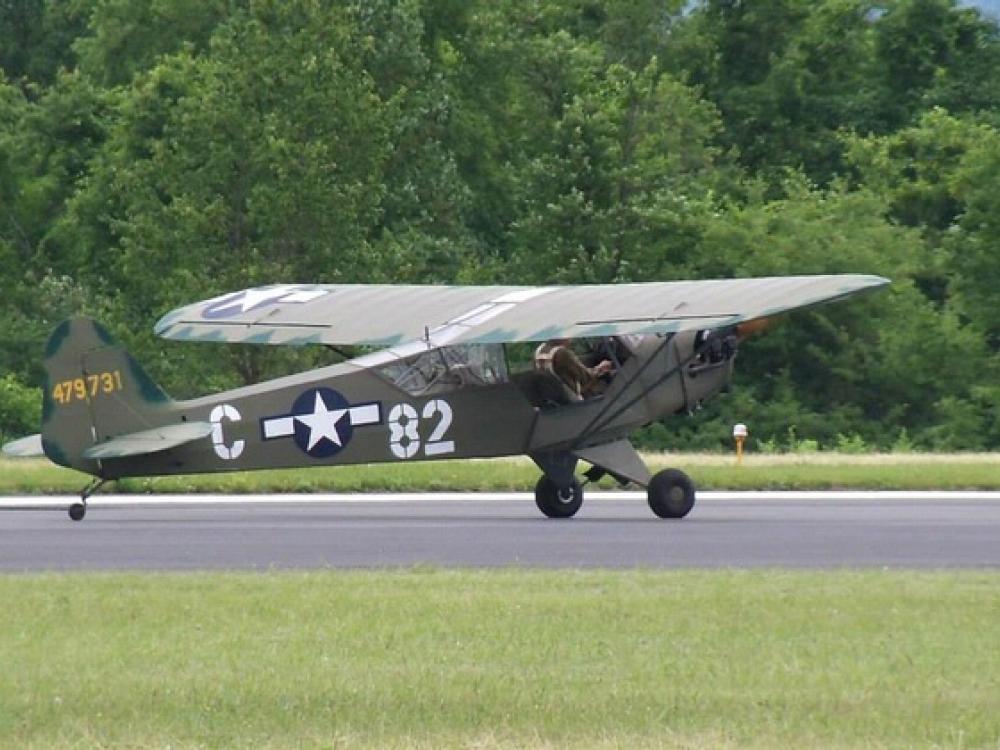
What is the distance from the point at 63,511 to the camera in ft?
76.8

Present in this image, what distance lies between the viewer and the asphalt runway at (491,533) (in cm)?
1778

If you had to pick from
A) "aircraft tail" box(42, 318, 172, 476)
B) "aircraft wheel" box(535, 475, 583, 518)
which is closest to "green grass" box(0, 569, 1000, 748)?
"aircraft tail" box(42, 318, 172, 476)

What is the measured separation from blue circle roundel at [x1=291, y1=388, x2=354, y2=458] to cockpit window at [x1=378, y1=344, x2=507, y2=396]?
628 mm

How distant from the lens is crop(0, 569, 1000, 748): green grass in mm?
10039

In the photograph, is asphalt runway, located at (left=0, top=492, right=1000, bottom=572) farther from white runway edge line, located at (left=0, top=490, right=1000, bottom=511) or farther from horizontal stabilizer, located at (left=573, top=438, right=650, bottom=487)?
horizontal stabilizer, located at (left=573, top=438, right=650, bottom=487)

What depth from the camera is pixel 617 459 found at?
73.4 feet

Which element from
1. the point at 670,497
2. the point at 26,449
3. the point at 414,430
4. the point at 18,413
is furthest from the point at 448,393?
the point at 18,413

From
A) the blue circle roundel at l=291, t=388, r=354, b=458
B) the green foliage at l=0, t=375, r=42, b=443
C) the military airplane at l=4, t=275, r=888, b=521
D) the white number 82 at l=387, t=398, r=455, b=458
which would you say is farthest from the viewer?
the green foliage at l=0, t=375, r=42, b=443

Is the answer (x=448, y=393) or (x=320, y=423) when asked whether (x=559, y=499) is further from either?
(x=320, y=423)

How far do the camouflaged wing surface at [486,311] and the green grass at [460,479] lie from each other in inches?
112

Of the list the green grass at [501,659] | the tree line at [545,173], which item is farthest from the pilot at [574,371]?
the tree line at [545,173]

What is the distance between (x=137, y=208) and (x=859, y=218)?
17258mm

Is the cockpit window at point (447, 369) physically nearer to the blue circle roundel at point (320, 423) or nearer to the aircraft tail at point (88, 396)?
the blue circle roundel at point (320, 423)

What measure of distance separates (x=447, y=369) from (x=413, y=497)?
14.4 ft
